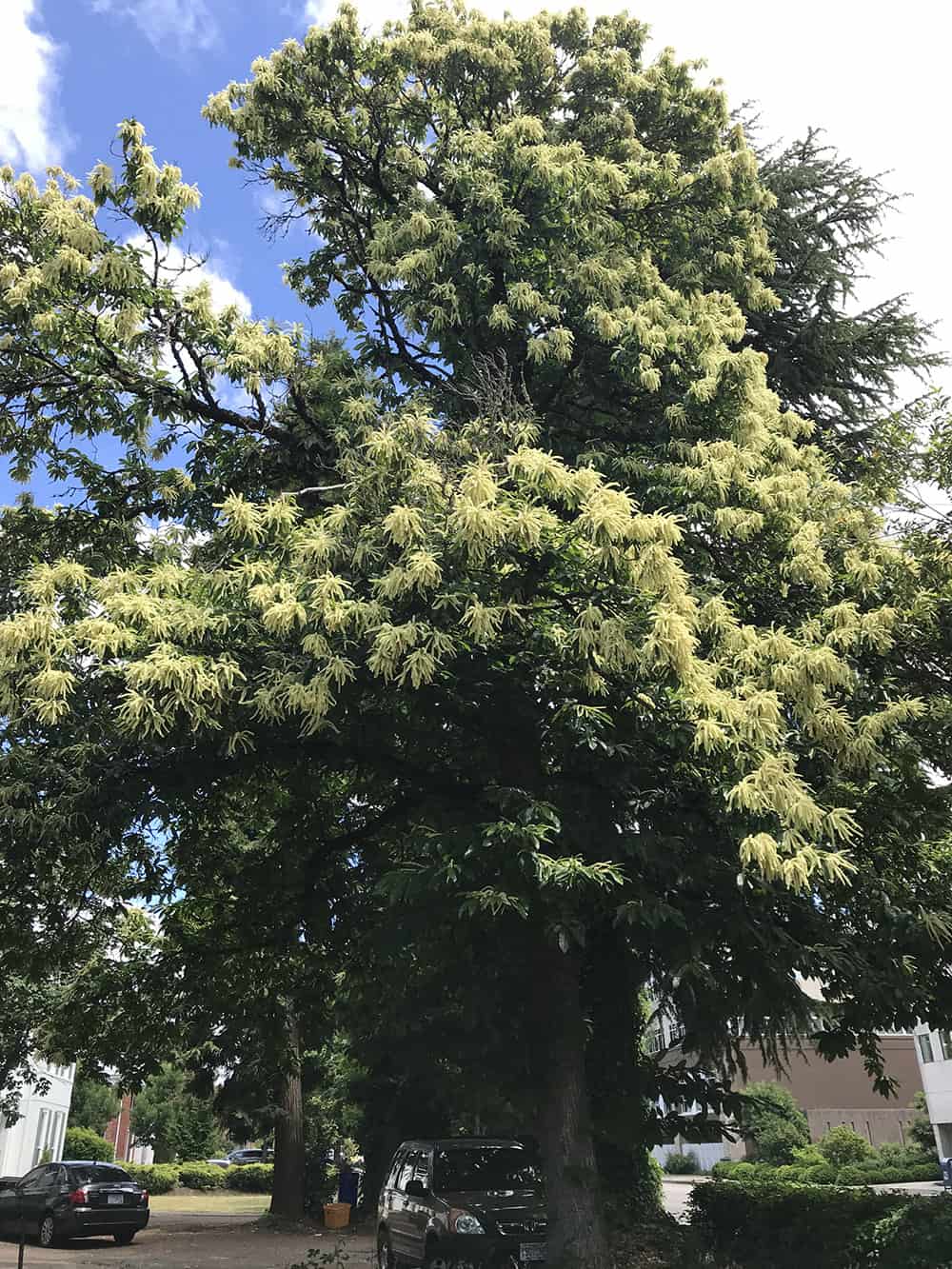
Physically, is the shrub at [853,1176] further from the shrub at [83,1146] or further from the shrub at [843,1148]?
the shrub at [83,1146]

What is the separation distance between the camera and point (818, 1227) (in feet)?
36.9

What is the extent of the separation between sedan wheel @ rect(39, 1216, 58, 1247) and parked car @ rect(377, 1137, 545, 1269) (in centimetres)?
824

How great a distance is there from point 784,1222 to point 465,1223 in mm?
3950

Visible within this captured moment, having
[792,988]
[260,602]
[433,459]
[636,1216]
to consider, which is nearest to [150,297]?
[433,459]

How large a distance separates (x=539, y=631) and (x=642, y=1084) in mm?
6915

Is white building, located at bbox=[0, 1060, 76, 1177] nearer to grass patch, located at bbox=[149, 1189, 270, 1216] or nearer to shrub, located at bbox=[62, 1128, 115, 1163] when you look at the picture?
shrub, located at bbox=[62, 1128, 115, 1163]

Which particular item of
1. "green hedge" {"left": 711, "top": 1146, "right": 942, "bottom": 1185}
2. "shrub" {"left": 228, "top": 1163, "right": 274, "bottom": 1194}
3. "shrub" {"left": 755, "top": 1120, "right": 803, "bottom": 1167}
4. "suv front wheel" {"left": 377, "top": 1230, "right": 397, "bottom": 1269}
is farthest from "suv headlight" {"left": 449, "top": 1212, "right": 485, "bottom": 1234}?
"shrub" {"left": 228, "top": 1163, "right": 274, "bottom": 1194}

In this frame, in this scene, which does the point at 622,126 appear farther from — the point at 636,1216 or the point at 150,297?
the point at 636,1216

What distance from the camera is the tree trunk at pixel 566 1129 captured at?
378 inches

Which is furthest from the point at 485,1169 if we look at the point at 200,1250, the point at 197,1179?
the point at 197,1179

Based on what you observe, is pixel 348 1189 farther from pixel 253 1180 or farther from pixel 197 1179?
pixel 197 1179

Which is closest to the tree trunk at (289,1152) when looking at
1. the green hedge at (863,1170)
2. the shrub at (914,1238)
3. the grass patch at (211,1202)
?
the grass patch at (211,1202)

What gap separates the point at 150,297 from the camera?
10086 mm

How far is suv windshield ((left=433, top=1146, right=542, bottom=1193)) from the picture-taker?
12.0 meters
